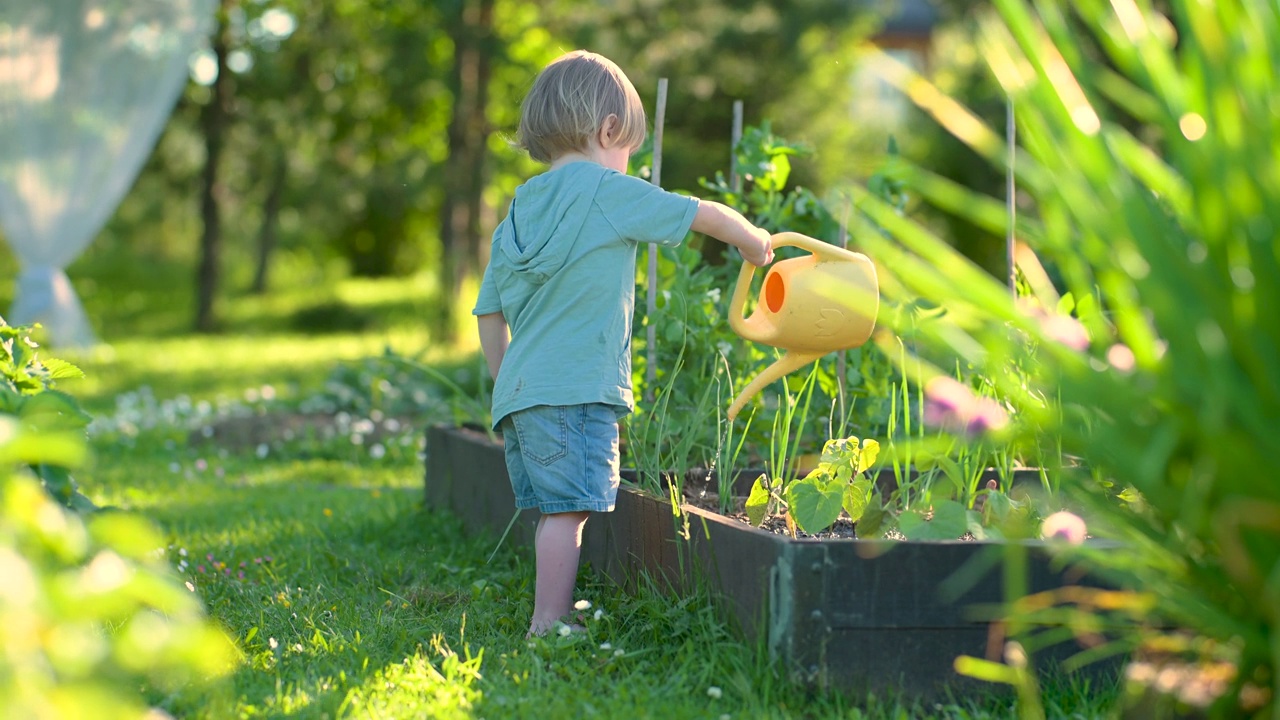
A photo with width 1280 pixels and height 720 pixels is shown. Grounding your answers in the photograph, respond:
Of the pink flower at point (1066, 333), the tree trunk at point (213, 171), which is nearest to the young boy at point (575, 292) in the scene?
the pink flower at point (1066, 333)

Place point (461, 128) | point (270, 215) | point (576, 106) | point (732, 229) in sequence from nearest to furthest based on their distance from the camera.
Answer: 1. point (732, 229)
2. point (576, 106)
3. point (461, 128)
4. point (270, 215)

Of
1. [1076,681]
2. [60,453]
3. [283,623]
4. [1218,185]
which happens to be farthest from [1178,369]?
[283,623]

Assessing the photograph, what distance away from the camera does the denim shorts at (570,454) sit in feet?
7.66

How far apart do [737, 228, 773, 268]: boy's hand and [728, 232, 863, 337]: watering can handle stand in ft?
0.06

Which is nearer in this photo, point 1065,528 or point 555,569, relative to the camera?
point 1065,528

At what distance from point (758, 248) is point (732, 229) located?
0.06 m

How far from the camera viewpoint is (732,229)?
2275 millimetres

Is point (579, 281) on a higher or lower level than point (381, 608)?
higher

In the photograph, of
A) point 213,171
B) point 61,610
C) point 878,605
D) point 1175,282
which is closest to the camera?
point 61,610

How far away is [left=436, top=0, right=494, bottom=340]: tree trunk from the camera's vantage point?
975cm

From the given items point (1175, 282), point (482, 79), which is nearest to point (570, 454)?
point (1175, 282)

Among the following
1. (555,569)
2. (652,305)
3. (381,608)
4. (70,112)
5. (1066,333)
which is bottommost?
(381,608)

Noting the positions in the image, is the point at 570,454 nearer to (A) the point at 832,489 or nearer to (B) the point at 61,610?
(A) the point at 832,489

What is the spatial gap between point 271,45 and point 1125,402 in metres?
11.4
